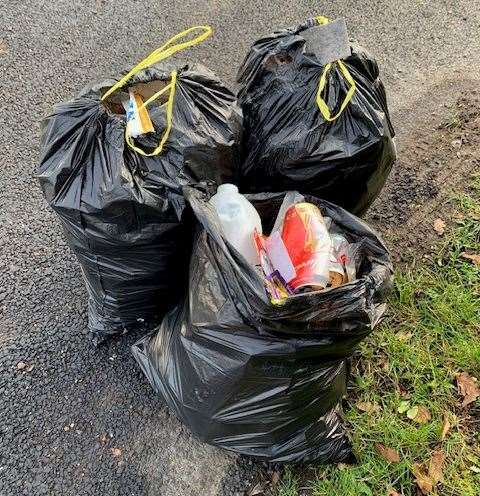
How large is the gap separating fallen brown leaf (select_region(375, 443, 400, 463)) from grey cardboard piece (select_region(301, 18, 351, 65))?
125 centimetres

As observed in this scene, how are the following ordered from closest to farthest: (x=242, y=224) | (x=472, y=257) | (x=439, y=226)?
(x=242, y=224) → (x=472, y=257) → (x=439, y=226)

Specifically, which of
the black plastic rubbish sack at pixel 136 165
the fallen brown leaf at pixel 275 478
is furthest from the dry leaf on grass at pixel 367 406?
the black plastic rubbish sack at pixel 136 165

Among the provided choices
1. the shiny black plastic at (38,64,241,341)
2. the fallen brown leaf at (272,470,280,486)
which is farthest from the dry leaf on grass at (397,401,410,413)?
the shiny black plastic at (38,64,241,341)

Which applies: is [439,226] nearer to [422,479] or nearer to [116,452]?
[422,479]

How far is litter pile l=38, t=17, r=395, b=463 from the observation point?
1.42 m

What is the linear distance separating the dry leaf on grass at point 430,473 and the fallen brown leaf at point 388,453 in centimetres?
6

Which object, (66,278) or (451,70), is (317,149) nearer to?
(66,278)

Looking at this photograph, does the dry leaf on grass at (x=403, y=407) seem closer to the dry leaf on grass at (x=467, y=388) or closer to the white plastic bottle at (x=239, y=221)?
the dry leaf on grass at (x=467, y=388)

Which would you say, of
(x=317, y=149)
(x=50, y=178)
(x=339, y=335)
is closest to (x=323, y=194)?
(x=317, y=149)

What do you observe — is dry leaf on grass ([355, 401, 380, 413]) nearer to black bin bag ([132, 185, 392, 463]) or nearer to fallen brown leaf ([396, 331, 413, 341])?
black bin bag ([132, 185, 392, 463])

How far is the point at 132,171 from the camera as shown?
1550 millimetres

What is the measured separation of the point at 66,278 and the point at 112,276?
47cm

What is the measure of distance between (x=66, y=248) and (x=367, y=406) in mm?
1303

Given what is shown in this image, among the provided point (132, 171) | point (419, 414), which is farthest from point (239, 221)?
point (419, 414)
